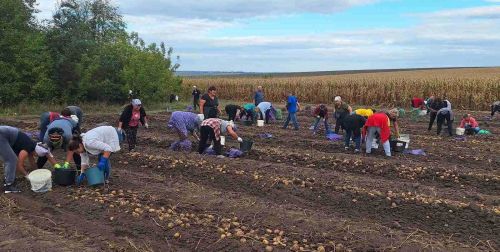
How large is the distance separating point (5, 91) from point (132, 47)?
22.2 feet

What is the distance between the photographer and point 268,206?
269 inches

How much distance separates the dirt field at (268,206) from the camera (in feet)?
18.3

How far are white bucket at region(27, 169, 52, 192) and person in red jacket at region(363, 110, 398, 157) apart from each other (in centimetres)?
674

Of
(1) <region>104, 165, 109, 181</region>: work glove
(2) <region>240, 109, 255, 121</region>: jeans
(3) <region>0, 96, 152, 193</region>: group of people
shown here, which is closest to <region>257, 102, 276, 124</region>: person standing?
(2) <region>240, 109, 255, 121</region>: jeans

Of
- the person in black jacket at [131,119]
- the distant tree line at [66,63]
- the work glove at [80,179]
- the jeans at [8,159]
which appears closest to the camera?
the jeans at [8,159]

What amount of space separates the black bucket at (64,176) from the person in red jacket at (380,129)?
638 cm

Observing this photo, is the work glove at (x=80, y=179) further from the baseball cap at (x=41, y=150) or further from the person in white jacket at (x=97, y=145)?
the baseball cap at (x=41, y=150)

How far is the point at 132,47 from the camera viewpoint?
26.2m

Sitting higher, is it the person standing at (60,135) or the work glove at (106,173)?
the person standing at (60,135)

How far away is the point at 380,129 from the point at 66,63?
59.8 ft

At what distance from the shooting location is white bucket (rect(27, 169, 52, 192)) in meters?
7.38

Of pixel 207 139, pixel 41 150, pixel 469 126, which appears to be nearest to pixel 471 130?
pixel 469 126

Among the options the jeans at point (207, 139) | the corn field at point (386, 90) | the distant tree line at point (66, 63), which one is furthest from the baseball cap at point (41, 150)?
the corn field at point (386, 90)

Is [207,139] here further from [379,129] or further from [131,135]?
[379,129]
